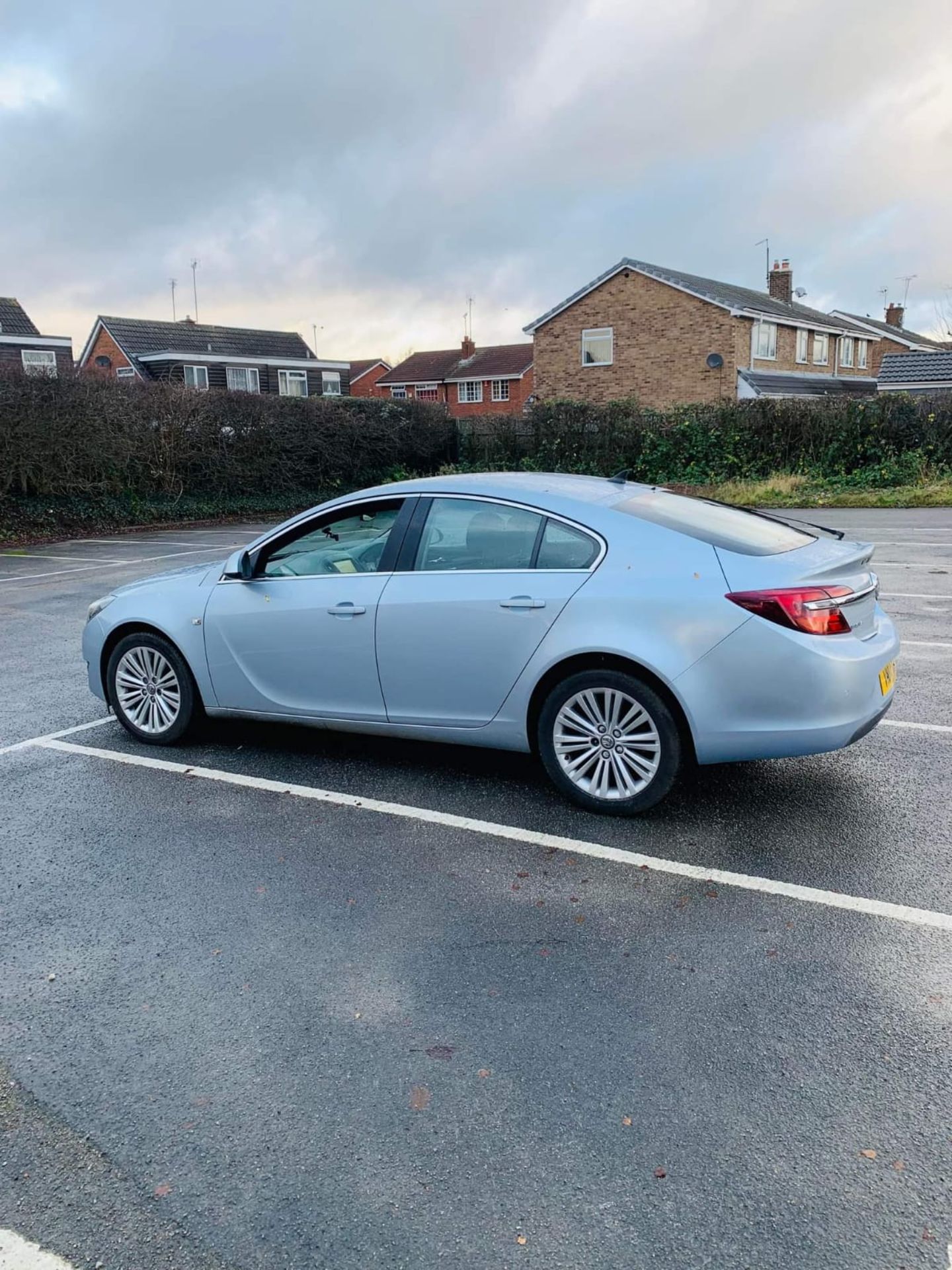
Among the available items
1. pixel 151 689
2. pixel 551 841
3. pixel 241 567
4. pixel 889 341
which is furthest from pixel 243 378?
pixel 551 841

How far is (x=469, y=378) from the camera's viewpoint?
181ft

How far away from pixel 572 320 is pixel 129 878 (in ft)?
112

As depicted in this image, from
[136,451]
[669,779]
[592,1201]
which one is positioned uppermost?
[136,451]

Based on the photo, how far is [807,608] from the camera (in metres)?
4.09

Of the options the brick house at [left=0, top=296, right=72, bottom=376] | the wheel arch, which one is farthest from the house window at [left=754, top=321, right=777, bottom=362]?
the wheel arch

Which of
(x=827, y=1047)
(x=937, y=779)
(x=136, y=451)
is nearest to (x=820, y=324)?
(x=136, y=451)

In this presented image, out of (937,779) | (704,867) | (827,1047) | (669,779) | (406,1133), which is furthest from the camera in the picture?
(937,779)

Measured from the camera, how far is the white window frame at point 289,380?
46.7 m

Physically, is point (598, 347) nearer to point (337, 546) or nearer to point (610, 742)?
point (337, 546)

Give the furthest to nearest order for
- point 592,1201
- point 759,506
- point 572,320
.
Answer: point 572,320 → point 759,506 → point 592,1201

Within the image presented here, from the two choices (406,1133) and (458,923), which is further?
(458,923)

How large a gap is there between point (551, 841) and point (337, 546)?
205 centimetres

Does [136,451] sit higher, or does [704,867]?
[136,451]

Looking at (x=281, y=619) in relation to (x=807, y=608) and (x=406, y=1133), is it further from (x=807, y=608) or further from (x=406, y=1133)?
(x=406, y=1133)
